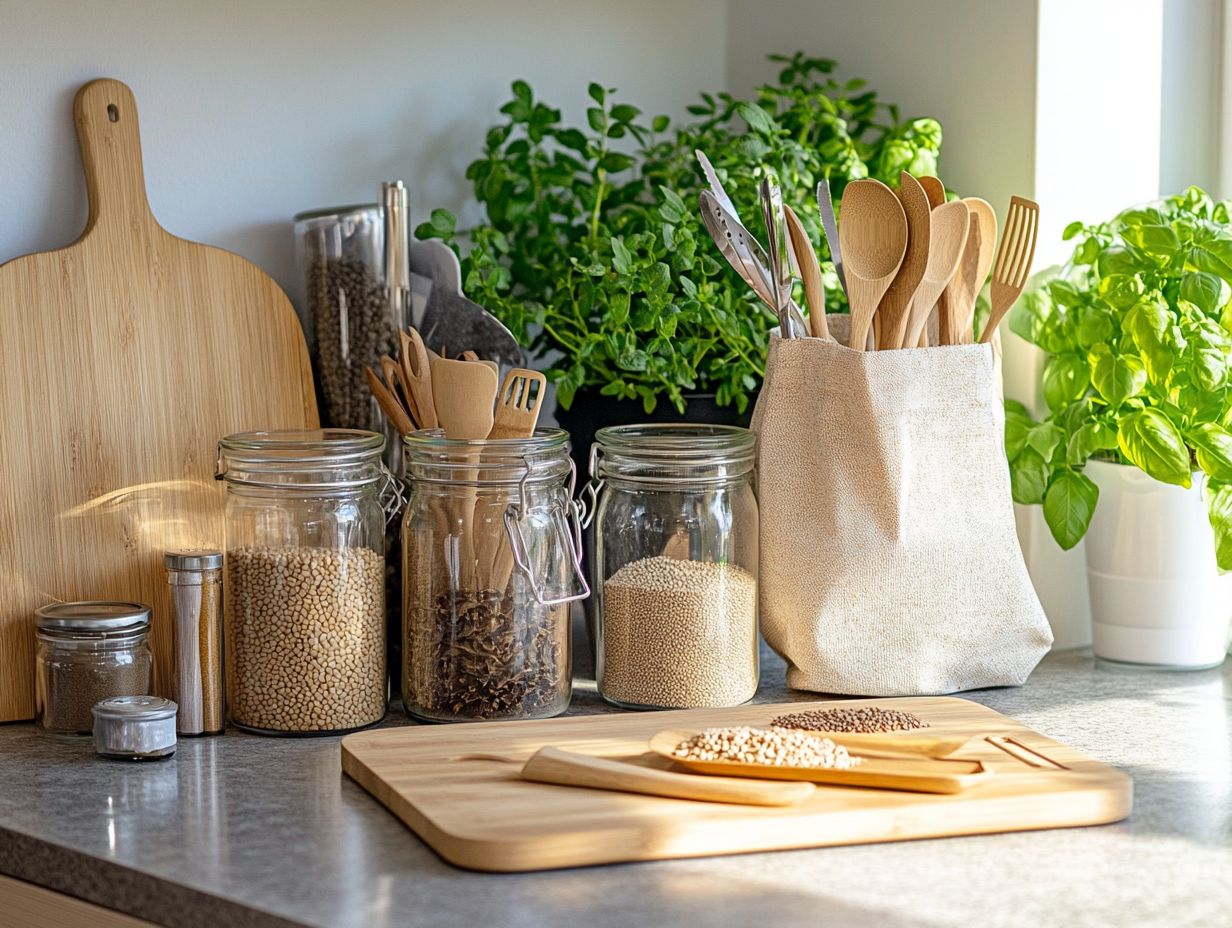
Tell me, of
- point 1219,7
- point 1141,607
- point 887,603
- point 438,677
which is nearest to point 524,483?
point 438,677

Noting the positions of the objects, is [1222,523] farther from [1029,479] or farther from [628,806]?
[628,806]

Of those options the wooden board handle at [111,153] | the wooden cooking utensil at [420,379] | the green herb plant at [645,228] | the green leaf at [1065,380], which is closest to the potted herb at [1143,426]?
the green leaf at [1065,380]

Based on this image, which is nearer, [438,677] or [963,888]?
[963,888]

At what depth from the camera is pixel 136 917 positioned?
32.5 inches

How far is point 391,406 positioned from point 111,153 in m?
0.31

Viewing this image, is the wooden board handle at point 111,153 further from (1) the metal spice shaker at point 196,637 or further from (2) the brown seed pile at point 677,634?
(2) the brown seed pile at point 677,634

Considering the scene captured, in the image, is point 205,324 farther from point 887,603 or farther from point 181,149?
point 887,603

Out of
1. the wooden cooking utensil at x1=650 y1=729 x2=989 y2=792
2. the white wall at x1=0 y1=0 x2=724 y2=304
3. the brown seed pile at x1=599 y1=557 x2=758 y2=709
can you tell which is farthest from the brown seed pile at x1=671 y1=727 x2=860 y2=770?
the white wall at x1=0 y1=0 x2=724 y2=304

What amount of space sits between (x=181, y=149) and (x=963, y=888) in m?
0.91

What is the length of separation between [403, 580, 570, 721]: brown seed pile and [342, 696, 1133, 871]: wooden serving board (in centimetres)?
8

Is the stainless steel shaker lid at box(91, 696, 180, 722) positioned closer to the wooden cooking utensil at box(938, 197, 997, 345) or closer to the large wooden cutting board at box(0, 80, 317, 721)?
the large wooden cutting board at box(0, 80, 317, 721)

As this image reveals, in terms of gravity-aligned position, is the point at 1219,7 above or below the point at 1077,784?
above

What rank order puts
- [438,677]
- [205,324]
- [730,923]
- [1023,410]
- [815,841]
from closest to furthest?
[730,923] → [815,841] → [438,677] → [205,324] → [1023,410]

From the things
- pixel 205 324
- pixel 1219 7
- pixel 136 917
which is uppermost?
pixel 1219 7
